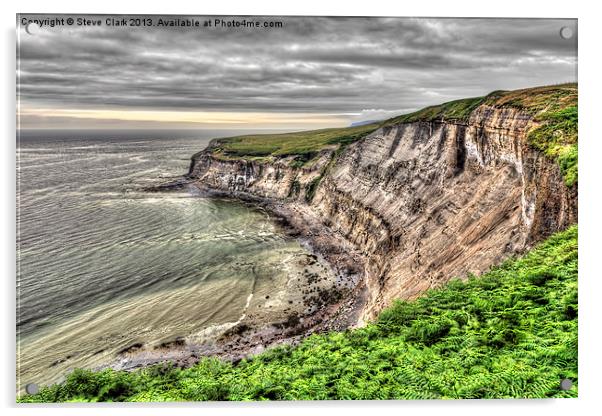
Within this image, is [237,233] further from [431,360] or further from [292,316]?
[431,360]

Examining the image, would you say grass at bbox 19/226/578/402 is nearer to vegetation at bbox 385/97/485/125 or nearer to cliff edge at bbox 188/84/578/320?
cliff edge at bbox 188/84/578/320

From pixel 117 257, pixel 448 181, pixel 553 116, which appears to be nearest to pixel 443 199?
pixel 448 181

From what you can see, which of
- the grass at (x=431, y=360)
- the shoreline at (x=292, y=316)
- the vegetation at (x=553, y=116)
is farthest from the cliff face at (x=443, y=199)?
the grass at (x=431, y=360)

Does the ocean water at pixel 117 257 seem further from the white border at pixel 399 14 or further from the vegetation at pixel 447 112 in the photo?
the vegetation at pixel 447 112

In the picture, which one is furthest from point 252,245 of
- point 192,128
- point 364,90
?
point 364,90

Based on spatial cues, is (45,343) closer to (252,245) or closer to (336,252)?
(252,245)

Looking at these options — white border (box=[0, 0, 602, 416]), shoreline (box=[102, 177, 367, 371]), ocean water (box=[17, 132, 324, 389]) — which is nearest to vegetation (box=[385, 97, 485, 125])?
white border (box=[0, 0, 602, 416])
